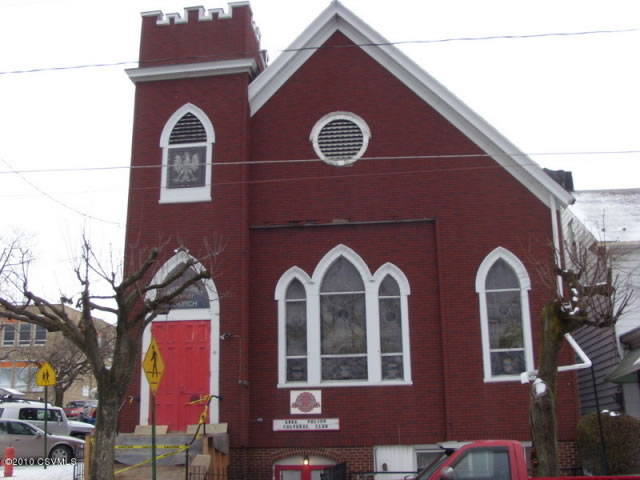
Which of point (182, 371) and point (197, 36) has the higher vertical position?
point (197, 36)

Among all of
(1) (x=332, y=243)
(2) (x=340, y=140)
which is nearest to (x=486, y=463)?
(1) (x=332, y=243)

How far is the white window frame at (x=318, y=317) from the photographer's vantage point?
54.9ft

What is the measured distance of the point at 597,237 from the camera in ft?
65.1

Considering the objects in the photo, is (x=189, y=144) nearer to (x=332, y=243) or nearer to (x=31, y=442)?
(x=332, y=243)

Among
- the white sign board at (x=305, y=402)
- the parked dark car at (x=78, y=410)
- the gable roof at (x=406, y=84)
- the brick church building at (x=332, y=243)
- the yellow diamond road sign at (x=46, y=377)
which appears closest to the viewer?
the brick church building at (x=332, y=243)

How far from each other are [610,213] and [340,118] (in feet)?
30.3

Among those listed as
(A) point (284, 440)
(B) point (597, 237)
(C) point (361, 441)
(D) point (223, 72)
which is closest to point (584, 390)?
(B) point (597, 237)

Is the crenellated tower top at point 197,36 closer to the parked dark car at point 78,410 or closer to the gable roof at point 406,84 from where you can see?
the gable roof at point 406,84

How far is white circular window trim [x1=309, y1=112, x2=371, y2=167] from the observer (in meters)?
17.8

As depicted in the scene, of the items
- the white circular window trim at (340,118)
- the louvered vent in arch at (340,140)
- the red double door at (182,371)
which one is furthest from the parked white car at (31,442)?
the louvered vent in arch at (340,140)

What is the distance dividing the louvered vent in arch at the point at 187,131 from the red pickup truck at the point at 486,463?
10612 mm

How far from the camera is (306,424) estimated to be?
16.5m

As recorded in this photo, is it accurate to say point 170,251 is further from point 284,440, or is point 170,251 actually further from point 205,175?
point 284,440

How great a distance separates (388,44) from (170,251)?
6.79 meters
